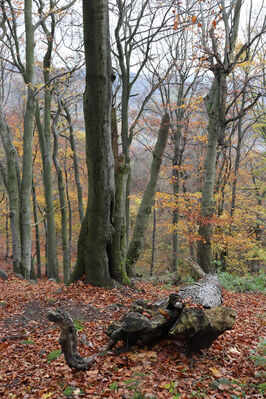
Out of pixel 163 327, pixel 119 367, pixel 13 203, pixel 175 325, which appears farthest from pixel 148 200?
pixel 119 367

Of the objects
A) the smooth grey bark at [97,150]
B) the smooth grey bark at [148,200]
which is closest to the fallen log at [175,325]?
the smooth grey bark at [97,150]

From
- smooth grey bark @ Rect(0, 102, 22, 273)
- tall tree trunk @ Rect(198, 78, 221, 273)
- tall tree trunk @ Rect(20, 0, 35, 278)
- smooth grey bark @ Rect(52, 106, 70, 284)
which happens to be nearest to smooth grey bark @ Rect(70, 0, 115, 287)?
tall tree trunk @ Rect(198, 78, 221, 273)

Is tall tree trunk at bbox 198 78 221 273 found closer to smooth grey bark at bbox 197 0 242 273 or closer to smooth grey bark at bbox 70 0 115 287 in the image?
smooth grey bark at bbox 197 0 242 273

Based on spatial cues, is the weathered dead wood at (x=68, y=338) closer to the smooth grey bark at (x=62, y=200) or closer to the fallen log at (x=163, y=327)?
the fallen log at (x=163, y=327)

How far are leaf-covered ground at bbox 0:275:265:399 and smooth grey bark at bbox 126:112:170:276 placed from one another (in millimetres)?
4062

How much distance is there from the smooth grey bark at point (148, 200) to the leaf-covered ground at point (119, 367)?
13.3 feet

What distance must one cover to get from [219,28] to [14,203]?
9553 mm

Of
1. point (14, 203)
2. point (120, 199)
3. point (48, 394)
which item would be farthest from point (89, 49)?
point (14, 203)

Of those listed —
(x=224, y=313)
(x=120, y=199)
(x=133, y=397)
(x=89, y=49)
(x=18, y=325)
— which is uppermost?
(x=89, y=49)

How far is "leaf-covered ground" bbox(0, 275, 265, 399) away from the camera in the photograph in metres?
2.94

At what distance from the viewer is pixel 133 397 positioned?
8.95 ft

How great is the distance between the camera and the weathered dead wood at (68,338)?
3.04 m

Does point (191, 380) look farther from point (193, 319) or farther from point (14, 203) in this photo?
point (14, 203)

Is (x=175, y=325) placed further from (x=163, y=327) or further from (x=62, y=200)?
(x=62, y=200)
